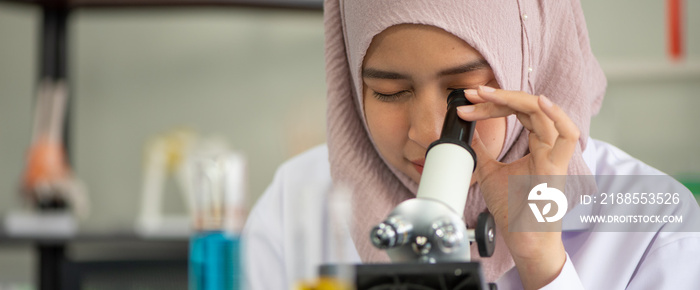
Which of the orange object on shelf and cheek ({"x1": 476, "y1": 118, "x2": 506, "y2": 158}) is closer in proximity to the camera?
cheek ({"x1": 476, "y1": 118, "x2": 506, "y2": 158})

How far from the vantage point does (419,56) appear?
0.92m

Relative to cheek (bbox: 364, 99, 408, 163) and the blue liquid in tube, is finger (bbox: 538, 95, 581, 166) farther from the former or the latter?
the blue liquid in tube

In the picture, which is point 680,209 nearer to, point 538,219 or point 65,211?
point 538,219

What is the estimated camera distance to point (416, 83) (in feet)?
3.07

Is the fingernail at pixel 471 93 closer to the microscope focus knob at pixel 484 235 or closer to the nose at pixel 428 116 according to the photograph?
the nose at pixel 428 116

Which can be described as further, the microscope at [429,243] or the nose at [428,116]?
the nose at [428,116]

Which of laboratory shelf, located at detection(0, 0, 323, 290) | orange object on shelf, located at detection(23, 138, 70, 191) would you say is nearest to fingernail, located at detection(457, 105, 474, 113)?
laboratory shelf, located at detection(0, 0, 323, 290)

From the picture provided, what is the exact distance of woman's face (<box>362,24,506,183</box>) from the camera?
922 mm

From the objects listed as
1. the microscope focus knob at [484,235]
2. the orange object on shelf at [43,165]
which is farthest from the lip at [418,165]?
the orange object on shelf at [43,165]

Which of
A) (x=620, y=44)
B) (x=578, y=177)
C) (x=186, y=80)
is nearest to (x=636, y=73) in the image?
(x=620, y=44)

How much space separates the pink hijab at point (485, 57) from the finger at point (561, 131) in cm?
11

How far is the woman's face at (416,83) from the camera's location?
92 cm

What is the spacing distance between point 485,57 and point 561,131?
0.14 meters

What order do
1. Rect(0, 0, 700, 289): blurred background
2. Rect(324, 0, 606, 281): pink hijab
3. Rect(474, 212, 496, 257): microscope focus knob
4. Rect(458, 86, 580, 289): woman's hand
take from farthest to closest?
Rect(0, 0, 700, 289): blurred background < Rect(324, 0, 606, 281): pink hijab < Rect(458, 86, 580, 289): woman's hand < Rect(474, 212, 496, 257): microscope focus knob
